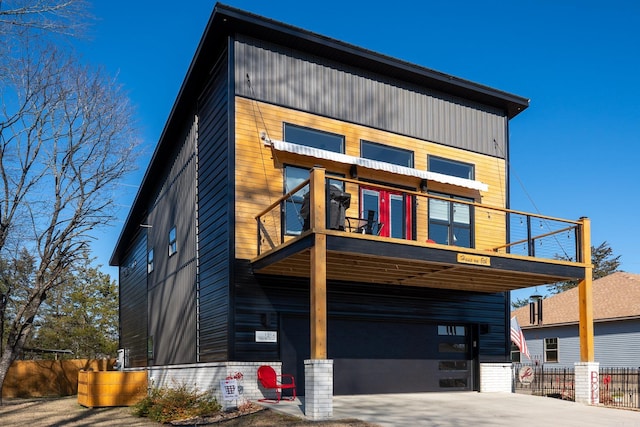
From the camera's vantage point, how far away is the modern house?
1338cm

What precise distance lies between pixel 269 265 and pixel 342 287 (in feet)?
8.32

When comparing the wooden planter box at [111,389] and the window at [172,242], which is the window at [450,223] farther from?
the wooden planter box at [111,389]

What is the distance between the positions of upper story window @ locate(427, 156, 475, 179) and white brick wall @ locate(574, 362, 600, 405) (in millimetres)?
5753

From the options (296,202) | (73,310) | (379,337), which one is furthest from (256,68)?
(73,310)

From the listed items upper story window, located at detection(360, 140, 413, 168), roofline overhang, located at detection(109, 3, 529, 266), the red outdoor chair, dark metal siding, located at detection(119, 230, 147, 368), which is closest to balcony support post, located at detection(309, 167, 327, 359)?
the red outdoor chair

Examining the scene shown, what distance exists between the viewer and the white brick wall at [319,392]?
34.1ft

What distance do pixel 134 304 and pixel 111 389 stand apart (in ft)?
34.6

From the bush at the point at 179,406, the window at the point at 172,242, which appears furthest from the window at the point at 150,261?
the bush at the point at 179,406

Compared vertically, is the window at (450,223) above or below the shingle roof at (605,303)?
above

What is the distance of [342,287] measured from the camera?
1484cm

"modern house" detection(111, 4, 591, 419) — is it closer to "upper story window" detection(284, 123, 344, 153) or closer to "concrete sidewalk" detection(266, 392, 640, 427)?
"upper story window" detection(284, 123, 344, 153)

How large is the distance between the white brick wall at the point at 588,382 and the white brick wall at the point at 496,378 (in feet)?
8.45

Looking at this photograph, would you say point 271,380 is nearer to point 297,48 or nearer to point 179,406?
point 179,406

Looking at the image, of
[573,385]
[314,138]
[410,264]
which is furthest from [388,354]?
[573,385]
